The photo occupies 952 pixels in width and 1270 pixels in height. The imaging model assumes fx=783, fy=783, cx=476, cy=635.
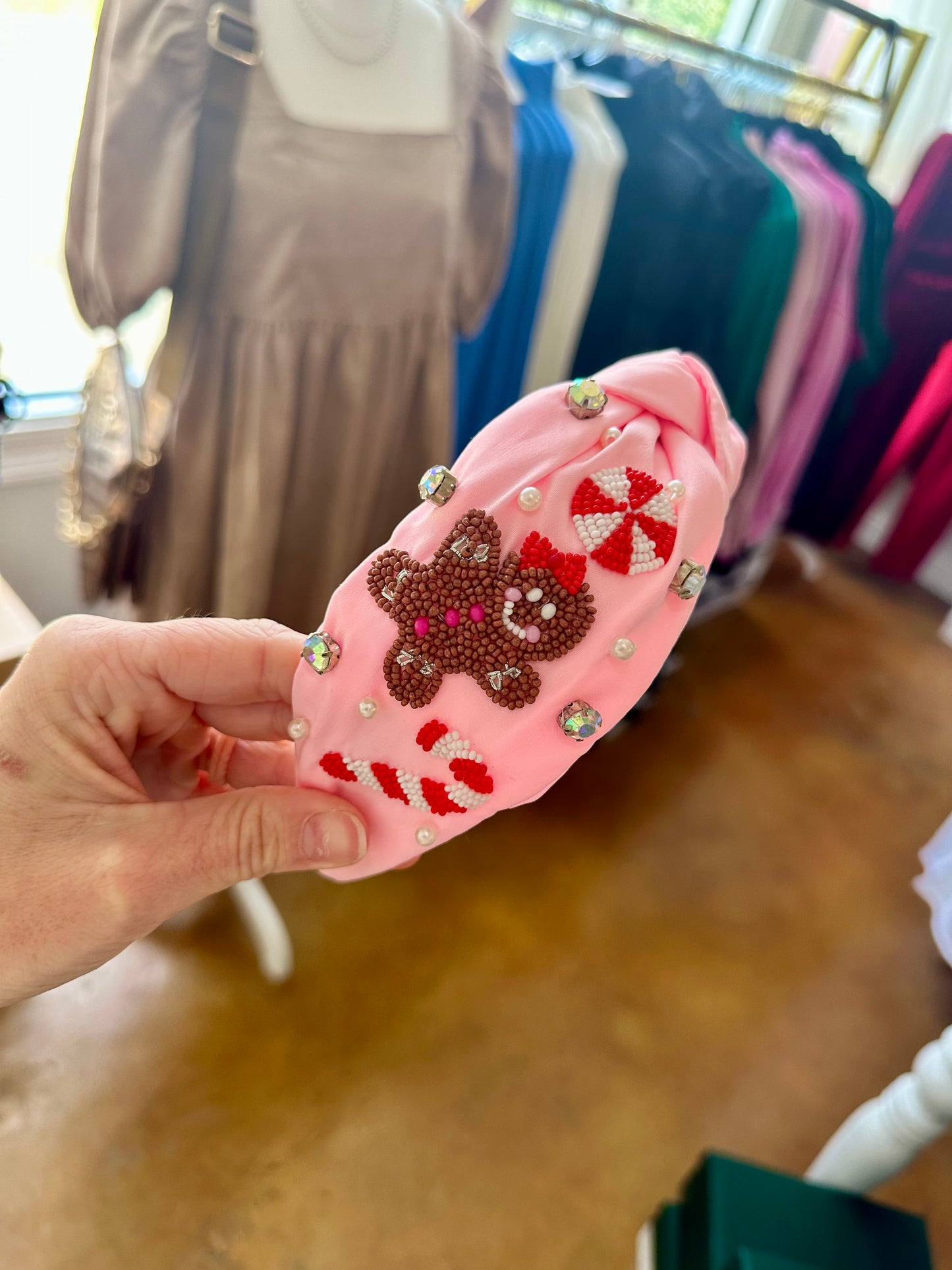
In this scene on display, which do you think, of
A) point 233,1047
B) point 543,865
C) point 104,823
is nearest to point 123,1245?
point 233,1047

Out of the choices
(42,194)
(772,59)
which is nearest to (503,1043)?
(42,194)

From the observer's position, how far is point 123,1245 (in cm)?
82

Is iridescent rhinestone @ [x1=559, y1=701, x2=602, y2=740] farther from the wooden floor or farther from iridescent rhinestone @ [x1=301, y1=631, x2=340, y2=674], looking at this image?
the wooden floor

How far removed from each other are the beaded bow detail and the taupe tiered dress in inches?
Answer: 18.0

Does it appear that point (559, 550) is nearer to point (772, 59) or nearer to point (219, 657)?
point (219, 657)

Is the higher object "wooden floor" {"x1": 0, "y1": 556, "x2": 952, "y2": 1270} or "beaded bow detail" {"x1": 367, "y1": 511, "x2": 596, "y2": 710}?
"beaded bow detail" {"x1": 367, "y1": 511, "x2": 596, "y2": 710}

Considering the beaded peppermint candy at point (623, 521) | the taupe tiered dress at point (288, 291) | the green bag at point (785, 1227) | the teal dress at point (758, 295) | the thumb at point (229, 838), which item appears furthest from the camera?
the teal dress at point (758, 295)

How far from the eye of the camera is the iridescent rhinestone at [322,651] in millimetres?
451

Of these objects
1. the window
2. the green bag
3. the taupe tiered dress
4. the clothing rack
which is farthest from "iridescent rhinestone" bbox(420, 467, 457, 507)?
the clothing rack

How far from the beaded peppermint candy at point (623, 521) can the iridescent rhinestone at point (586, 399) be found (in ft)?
0.10

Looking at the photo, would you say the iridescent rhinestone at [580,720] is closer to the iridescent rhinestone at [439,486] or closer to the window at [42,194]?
the iridescent rhinestone at [439,486]

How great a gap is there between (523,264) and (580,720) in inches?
30.8

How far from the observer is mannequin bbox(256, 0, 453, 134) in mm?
667

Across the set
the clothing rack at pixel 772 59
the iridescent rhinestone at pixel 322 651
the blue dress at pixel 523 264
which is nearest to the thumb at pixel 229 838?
the iridescent rhinestone at pixel 322 651
